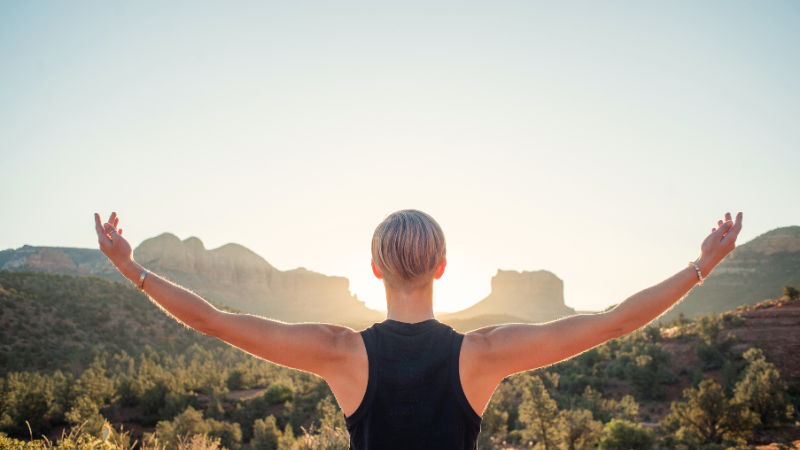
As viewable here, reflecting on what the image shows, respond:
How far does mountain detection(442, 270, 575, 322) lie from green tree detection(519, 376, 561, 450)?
8424 centimetres

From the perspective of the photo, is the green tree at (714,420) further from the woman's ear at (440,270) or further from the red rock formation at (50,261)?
the red rock formation at (50,261)

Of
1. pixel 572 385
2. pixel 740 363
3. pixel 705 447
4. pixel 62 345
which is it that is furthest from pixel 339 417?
pixel 62 345

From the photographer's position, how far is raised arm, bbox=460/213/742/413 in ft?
4.52

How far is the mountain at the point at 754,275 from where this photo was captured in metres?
45.6

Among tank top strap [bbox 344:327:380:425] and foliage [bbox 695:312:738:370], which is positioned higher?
tank top strap [bbox 344:327:380:425]

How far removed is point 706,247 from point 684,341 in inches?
1329

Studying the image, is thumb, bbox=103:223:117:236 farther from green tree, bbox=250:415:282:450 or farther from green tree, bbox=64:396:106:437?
green tree, bbox=64:396:106:437

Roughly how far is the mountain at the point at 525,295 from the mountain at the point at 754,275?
145ft

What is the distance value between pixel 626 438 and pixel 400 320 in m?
16.8

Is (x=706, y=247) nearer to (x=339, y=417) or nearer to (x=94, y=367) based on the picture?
(x=339, y=417)

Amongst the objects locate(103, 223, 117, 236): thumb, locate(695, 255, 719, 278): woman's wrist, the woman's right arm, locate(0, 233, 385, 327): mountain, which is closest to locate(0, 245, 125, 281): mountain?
locate(0, 233, 385, 327): mountain

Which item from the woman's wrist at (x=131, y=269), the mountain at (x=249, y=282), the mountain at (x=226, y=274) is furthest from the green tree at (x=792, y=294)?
the mountain at (x=249, y=282)

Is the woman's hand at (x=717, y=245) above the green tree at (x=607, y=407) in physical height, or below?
above

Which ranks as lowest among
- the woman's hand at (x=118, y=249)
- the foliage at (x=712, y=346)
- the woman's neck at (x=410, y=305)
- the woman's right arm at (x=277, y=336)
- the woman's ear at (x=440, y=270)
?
the foliage at (x=712, y=346)
